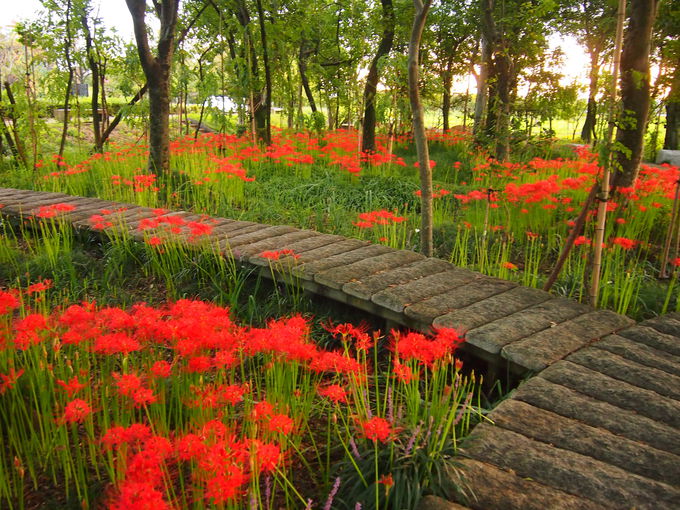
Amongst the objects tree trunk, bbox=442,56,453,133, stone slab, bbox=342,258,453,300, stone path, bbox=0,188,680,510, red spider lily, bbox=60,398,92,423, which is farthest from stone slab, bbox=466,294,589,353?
tree trunk, bbox=442,56,453,133

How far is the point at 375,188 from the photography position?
19.5 ft

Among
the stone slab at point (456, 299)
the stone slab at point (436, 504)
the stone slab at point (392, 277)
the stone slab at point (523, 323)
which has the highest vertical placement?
the stone slab at point (392, 277)

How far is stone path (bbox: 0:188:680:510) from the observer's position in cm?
147

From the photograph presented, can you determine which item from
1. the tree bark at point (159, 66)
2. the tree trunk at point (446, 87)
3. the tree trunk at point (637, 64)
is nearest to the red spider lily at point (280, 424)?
the tree trunk at point (637, 64)

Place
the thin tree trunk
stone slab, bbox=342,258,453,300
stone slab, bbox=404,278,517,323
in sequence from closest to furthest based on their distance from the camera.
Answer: stone slab, bbox=404,278,517,323
the thin tree trunk
stone slab, bbox=342,258,453,300

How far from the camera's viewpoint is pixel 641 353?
2.21m

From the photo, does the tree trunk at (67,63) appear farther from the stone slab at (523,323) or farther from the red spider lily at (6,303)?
the stone slab at (523,323)

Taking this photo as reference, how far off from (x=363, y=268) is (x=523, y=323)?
38.7 inches

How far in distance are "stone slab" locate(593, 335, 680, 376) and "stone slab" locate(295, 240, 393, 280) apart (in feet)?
4.74

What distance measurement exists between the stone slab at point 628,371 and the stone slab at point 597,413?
0.72 feet

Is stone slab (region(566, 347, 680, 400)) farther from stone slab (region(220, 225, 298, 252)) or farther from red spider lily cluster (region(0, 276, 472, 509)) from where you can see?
stone slab (region(220, 225, 298, 252))

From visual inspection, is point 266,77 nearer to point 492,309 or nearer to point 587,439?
point 492,309

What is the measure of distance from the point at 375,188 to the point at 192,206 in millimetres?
2035

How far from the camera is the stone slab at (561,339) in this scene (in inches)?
83.3
